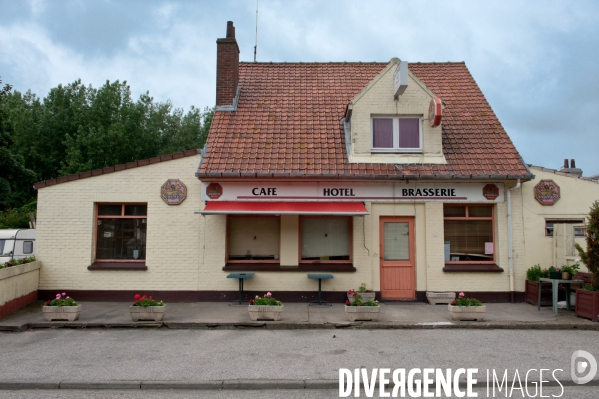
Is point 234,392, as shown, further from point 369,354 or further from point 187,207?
point 187,207

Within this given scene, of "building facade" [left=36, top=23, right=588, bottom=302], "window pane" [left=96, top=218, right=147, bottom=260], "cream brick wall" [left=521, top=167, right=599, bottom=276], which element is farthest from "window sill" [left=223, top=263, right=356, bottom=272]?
"cream brick wall" [left=521, top=167, right=599, bottom=276]

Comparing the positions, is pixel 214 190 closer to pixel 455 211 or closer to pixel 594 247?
pixel 455 211

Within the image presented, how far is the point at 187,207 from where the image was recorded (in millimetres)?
12586

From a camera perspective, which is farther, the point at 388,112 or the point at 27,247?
the point at 27,247

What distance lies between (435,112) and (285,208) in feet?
15.8

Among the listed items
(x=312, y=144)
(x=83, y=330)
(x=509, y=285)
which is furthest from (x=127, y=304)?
(x=509, y=285)

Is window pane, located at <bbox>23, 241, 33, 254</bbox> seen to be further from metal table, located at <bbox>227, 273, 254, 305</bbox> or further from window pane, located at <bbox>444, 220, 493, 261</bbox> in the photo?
window pane, located at <bbox>444, 220, 493, 261</bbox>

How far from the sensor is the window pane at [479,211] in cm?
1280

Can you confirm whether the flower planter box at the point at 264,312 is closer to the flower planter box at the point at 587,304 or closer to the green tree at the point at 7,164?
the flower planter box at the point at 587,304

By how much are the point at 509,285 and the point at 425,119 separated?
5109mm

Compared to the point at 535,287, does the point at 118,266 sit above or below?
above

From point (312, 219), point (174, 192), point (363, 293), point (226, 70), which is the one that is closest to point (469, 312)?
point (363, 293)

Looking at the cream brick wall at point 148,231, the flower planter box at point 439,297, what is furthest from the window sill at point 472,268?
the cream brick wall at point 148,231

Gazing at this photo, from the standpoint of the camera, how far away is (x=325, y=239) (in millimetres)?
12828
